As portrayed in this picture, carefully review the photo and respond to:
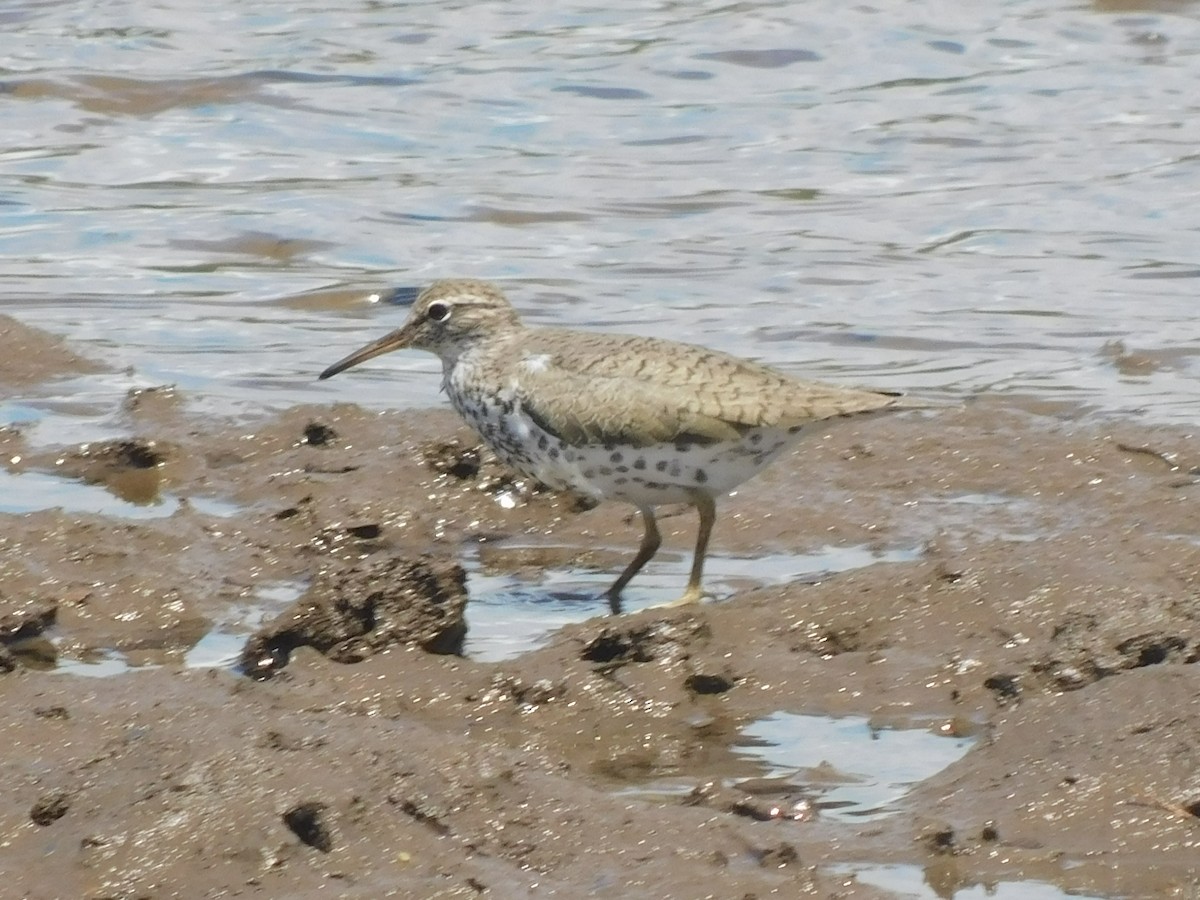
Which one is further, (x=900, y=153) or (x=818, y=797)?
(x=900, y=153)

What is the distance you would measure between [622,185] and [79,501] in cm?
668

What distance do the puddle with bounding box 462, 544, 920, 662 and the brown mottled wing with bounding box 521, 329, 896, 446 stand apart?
56 centimetres

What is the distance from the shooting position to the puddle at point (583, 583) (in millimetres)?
6742

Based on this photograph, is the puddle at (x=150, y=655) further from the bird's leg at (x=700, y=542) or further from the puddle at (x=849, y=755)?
the puddle at (x=849, y=755)

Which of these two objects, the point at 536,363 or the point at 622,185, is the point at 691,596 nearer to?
the point at 536,363

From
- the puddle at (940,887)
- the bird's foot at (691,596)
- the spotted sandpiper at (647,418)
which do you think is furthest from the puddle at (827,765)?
the spotted sandpiper at (647,418)

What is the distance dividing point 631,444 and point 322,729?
230 cm

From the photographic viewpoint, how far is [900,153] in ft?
47.5

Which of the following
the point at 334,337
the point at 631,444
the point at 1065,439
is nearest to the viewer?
the point at 631,444

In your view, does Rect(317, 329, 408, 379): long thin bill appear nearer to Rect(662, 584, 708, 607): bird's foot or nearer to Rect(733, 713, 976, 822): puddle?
Rect(662, 584, 708, 607): bird's foot

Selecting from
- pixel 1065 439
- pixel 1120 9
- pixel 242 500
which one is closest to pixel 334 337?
pixel 242 500

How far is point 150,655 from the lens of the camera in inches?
247

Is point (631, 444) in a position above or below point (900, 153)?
above

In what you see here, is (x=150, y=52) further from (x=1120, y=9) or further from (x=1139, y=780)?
(x=1139, y=780)
